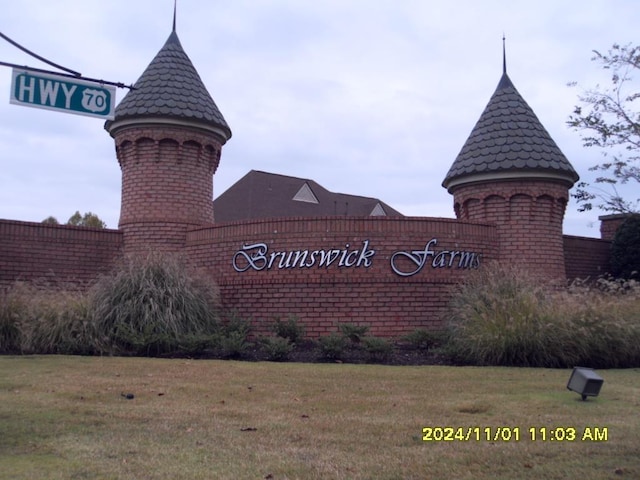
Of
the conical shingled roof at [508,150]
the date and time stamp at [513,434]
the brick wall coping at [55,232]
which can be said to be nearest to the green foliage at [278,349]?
the date and time stamp at [513,434]

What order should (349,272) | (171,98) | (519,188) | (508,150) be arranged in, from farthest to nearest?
(171,98)
(508,150)
(519,188)
(349,272)

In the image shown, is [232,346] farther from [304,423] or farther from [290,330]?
[304,423]

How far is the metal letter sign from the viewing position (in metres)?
7.20

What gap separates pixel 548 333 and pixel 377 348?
110 inches

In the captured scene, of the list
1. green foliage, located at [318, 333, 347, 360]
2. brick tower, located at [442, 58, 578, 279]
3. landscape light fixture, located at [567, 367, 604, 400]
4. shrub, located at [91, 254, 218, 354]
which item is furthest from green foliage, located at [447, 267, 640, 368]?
shrub, located at [91, 254, 218, 354]

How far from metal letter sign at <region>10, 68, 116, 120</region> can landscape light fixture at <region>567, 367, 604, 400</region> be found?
5890 millimetres

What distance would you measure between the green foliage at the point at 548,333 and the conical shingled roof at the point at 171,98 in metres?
8.82

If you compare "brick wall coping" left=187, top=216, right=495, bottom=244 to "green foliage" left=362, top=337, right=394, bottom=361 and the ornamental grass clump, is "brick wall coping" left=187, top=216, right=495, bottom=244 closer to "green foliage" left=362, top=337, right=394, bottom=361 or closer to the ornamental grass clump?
the ornamental grass clump

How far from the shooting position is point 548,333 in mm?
11281

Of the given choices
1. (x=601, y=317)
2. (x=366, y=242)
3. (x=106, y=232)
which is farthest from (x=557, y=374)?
(x=106, y=232)

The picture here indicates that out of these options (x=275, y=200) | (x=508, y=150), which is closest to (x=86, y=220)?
(x=275, y=200)

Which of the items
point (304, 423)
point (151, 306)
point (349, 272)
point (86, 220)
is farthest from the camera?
point (86, 220)

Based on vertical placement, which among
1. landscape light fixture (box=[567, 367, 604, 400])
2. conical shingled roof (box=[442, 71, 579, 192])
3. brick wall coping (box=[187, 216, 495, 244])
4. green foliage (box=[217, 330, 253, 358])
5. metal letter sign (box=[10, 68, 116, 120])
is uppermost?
conical shingled roof (box=[442, 71, 579, 192])

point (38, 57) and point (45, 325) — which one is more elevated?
point (38, 57)
